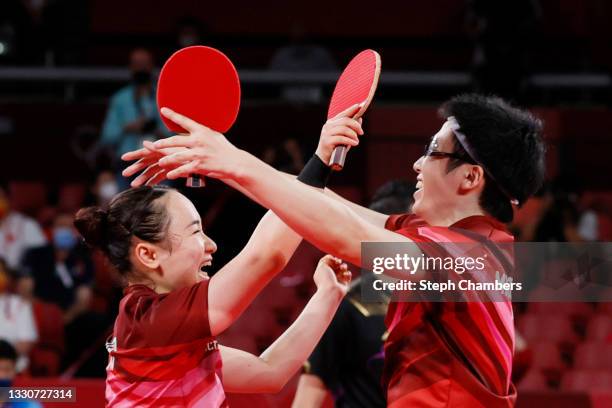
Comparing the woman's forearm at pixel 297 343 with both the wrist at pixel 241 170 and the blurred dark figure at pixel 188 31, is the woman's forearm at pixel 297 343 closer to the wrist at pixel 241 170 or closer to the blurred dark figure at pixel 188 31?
the wrist at pixel 241 170

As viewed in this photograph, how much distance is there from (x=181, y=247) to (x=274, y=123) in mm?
7053

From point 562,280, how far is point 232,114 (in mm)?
5324

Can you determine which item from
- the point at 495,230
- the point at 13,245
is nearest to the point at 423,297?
the point at 495,230

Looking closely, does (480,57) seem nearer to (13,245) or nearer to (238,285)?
(13,245)

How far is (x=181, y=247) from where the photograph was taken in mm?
3051

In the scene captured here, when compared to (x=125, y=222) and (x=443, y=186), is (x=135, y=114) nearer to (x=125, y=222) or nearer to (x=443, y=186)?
(x=125, y=222)

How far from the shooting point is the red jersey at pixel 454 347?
2752 millimetres

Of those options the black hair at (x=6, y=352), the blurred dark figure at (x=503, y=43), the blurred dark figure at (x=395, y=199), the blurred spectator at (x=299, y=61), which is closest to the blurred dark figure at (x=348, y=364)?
the blurred dark figure at (x=395, y=199)

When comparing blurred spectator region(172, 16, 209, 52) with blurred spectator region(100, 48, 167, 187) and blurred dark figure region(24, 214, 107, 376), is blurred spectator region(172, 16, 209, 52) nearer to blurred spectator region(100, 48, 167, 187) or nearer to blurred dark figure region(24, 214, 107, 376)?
blurred spectator region(100, 48, 167, 187)

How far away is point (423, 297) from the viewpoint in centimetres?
275

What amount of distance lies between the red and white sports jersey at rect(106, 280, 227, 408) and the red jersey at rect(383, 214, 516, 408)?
1.72 ft

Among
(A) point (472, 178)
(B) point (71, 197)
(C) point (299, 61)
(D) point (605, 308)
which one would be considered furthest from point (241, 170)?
(C) point (299, 61)

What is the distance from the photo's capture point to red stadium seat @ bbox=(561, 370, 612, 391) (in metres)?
7.21

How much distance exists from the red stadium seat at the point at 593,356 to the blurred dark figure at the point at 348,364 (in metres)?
3.85
